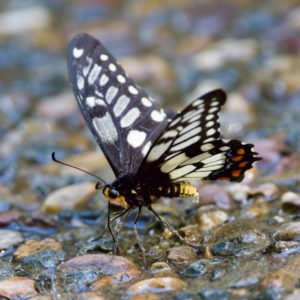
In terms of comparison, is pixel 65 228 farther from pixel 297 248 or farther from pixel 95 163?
pixel 297 248

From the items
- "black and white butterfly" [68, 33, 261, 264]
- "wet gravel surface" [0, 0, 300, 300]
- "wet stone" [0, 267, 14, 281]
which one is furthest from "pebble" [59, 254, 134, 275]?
"black and white butterfly" [68, 33, 261, 264]

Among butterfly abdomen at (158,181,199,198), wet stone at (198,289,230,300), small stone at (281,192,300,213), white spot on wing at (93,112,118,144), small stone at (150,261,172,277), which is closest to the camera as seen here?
wet stone at (198,289,230,300)

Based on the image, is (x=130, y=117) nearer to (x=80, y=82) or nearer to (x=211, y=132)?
(x=80, y=82)

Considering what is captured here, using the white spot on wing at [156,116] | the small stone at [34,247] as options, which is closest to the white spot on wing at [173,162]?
the white spot on wing at [156,116]

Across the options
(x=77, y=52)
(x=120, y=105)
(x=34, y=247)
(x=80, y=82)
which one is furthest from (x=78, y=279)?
(x=77, y=52)

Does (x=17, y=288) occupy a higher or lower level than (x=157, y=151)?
lower

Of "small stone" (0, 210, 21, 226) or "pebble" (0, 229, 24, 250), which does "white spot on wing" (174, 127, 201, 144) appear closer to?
"pebble" (0, 229, 24, 250)

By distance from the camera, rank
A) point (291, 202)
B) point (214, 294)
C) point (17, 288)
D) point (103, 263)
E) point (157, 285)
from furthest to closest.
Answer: point (291, 202) < point (103, 263) < point (17, 288) < point (157, 285) < point (214, 294)

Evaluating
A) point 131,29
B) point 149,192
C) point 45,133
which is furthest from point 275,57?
point 149,192
